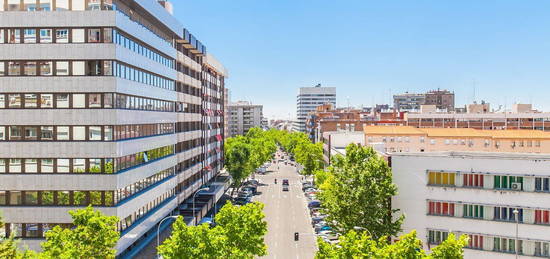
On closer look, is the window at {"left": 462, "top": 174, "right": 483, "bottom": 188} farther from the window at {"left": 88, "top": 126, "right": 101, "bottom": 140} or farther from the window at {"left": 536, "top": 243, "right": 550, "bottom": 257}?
the window at {"left": 88, "top": 126, "right": 101, "bottom": 140}

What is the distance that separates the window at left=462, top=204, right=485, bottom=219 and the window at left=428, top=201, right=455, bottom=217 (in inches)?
47.3

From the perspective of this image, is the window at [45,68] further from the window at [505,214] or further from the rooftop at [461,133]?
the rooftop at [461,133]

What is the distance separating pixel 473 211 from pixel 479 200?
4.34 ft

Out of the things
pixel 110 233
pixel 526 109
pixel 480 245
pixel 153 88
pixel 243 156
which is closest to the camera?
pixel 110 233

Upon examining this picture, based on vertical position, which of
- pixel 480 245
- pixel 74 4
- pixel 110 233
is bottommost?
pixel 480 245

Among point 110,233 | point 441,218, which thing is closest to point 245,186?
point 441,218

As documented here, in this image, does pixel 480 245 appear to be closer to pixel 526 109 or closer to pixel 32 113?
pixel 32 113

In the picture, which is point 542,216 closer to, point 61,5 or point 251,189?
point 61,5

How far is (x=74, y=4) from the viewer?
43.3 m

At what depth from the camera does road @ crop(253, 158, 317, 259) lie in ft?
218

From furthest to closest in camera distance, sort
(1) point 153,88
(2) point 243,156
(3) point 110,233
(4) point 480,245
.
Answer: (2) point 243,156 < (1) point 153,88 < (4) point 480,245 < (3) point 110,233

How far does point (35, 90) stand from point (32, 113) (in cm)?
214

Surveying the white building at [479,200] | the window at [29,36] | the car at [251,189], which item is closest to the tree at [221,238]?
the white building at [479,200]

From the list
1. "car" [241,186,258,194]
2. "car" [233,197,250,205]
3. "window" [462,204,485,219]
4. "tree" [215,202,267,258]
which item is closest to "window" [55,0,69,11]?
"tree" [215,202,267,258]
